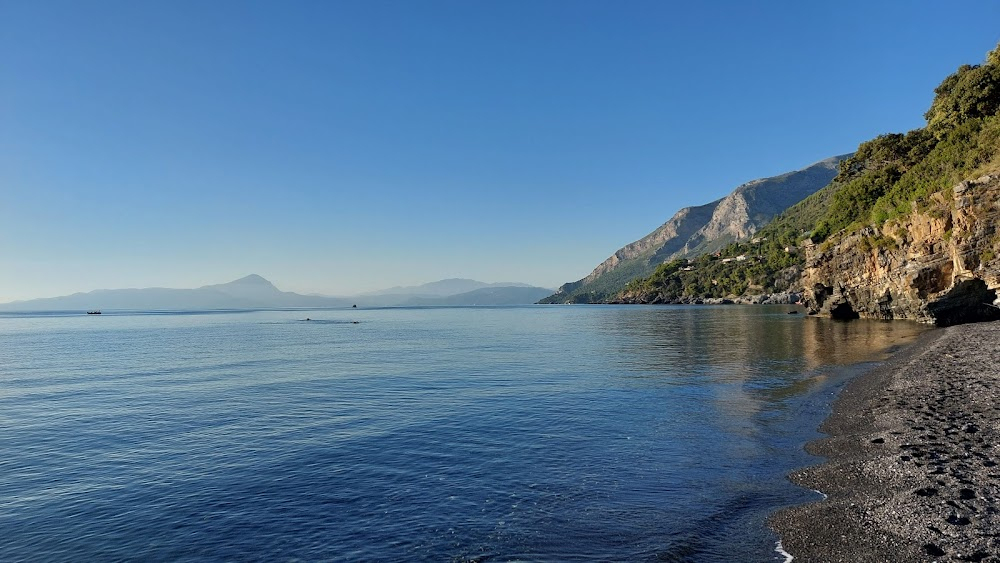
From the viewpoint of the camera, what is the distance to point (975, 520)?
1013cm

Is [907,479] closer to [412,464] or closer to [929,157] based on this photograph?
[412,464]

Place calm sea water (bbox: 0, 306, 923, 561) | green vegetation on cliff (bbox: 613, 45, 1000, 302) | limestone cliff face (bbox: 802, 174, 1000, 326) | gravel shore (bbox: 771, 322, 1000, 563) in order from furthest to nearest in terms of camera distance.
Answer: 1. green vegetation on cliff (bbox: 613, 45, 1000, 302)
2. limestone cliff face (bbox: 802, 174, 1000, 326)
3. calm sea water (bbox: 0, 306, 923, 561)
4. gravel shore (bbox: 771, 322, 1000, 563)

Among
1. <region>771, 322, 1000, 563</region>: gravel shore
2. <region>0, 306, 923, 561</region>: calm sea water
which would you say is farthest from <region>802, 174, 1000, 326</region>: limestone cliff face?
<region>771, 322, 1000, 563</region>: gravel shore

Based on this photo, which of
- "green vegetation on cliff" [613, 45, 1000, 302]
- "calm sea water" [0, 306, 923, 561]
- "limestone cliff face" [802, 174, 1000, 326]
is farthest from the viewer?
"green vegetation on cliff" [613, 45, 1000, 302]

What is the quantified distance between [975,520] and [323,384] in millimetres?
33140

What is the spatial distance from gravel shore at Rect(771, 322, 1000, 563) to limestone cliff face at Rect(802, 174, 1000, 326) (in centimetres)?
3533

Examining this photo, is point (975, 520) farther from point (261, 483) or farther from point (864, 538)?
point (261, 483)

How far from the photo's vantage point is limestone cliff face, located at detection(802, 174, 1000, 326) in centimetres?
4953

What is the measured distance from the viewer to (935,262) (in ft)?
184

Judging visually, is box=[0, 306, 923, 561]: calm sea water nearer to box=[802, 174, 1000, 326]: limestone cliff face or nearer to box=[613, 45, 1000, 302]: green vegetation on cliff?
box=[802, 174, 1000, 326]: limestone cliff face

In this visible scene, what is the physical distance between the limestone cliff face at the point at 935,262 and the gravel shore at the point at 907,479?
35.3m

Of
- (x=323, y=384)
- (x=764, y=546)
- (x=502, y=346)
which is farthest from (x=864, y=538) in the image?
(x=502, y=346)

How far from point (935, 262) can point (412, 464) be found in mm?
63910

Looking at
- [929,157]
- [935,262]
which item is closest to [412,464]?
[935,262]
